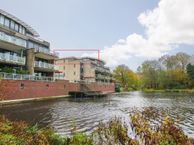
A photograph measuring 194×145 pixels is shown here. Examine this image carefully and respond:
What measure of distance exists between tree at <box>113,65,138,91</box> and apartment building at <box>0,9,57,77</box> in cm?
5589

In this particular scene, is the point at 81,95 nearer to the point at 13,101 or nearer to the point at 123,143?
the point at 13,101

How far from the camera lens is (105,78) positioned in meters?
78.1

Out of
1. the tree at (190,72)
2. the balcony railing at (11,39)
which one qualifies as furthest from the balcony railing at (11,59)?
the tree at (190,72)

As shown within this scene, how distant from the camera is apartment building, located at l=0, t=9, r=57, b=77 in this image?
3111 cm

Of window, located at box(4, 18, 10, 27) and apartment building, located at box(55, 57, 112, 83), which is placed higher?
window, located at box(4, 18, 10, 27)

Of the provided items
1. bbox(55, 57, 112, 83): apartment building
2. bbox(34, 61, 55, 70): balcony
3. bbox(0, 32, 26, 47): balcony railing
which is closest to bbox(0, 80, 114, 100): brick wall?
bbox(34, 61, 55, 70): balcony

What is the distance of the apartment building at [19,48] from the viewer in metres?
31.1

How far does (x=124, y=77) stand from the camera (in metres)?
96.4

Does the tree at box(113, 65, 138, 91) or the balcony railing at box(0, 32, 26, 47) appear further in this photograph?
the tree at box(113, 65, 138, 91)

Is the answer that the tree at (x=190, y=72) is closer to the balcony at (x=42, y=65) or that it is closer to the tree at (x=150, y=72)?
the tree at (x=150, y=72)

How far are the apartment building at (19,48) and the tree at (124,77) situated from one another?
55.9 m

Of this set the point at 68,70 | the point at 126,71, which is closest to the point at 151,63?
the point at 126,71

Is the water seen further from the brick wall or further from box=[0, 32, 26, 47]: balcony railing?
box=[0, 32, 26, 47]: balcony railing

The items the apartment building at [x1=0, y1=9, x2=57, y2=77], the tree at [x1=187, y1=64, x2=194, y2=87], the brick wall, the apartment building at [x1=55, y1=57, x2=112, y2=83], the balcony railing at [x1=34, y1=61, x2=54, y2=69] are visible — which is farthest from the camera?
the tree at [x1=187, y1=64, x2=194, y2=87]
